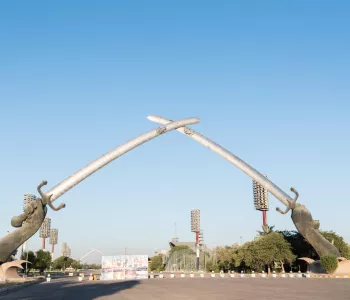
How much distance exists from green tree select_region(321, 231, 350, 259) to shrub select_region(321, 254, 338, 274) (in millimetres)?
25598

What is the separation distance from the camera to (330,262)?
5028cm

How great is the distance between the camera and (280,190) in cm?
4678

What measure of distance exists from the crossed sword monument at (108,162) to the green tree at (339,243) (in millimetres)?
27256

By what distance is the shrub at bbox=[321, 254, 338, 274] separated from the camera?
5006 cm

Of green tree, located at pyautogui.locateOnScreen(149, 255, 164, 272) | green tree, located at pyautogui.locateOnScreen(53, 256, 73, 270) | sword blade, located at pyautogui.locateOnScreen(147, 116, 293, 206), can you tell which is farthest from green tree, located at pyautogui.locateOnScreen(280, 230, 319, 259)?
green tree, located at pyautogui.locateOnScreen(53, 256, 73, 270)

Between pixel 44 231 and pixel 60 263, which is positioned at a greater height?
pixel 44 231

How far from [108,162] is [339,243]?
55.6 metres

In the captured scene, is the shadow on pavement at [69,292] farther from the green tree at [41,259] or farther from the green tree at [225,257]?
the green tree at [41,259]

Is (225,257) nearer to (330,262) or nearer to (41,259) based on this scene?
(330,262)

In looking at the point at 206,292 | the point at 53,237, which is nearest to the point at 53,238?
the point at 53,237

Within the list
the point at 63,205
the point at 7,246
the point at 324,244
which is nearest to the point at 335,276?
the point at 324,244

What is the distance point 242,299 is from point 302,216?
2556 centimetres

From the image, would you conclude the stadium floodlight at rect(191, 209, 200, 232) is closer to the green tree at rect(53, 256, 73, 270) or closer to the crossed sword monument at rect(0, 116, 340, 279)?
the green tree at rect(53, 256, 73, 270)

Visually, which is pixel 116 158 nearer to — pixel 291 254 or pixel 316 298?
pixel 316 298
